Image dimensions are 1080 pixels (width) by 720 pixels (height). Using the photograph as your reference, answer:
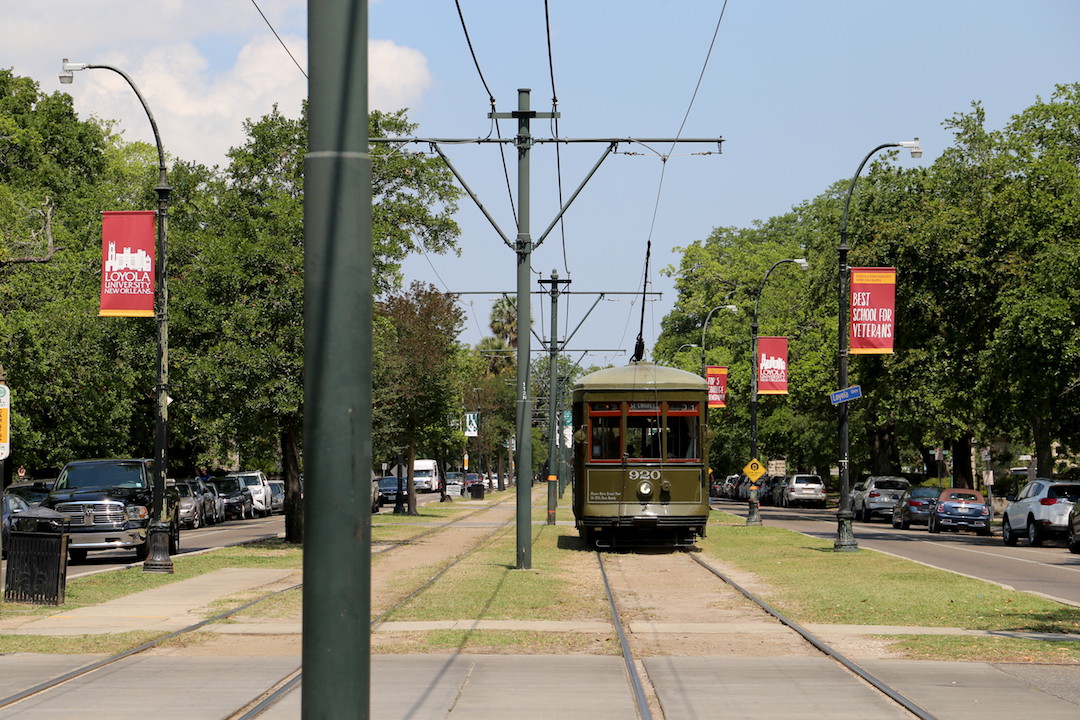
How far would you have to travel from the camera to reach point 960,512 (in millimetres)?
41500

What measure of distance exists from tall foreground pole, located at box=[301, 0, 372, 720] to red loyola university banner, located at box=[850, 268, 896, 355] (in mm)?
24073

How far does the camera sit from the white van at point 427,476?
9589 centimetres

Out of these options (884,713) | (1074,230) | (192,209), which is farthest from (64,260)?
(884,713)

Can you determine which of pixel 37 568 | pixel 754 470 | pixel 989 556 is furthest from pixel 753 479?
pixel 37 568

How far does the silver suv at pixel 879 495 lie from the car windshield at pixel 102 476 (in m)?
30.6

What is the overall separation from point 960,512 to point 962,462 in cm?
1276

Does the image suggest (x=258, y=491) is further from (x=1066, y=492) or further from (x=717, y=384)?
(x=1066, y=492)

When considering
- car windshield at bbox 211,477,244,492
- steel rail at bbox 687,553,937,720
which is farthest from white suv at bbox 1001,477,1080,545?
car windshield at bbox 211,477,244,492

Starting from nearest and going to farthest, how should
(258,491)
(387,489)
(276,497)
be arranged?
(258,491), (276,497), (387,489)

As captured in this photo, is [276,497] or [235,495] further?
[276,497]

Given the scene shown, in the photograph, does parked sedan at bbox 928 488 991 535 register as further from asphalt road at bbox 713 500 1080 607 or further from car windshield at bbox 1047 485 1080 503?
car windshield at bbox 1047 485 1080 503

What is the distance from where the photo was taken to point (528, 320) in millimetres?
23703

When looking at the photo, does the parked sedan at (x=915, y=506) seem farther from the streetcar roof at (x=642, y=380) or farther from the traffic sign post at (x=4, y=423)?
the traffic sign post at (x=4, y=423)

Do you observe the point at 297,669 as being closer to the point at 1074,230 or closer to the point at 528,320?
the point at 528,320
